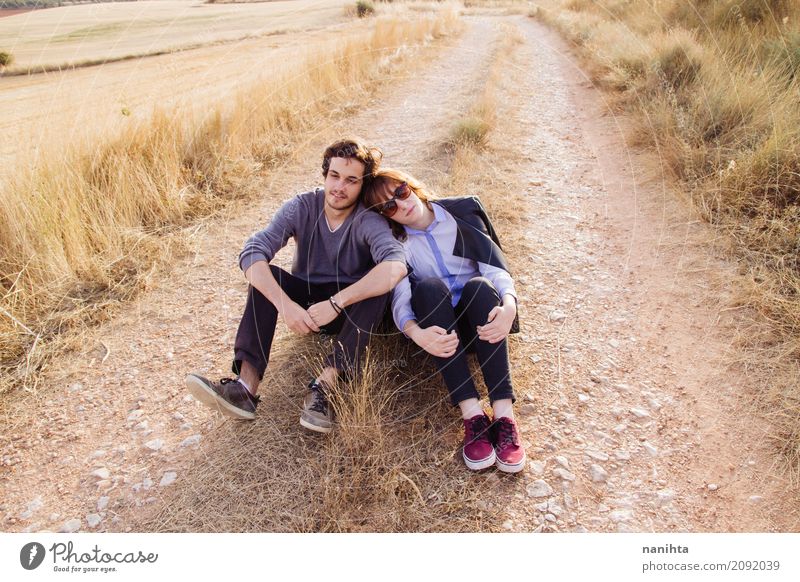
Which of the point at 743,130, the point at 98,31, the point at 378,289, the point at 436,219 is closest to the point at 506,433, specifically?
the point at 378,289

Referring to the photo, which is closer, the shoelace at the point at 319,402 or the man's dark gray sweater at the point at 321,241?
the shoelace at the point at 319,402

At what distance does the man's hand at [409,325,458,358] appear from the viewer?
2.32m

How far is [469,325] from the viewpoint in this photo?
248cm

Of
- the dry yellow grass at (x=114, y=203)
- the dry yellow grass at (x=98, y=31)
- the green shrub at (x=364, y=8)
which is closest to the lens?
the dry yellow grass at (x=114, y=203)

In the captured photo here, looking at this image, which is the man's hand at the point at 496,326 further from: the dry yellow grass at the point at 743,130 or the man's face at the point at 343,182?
the dry yellow grass at the point at 743,130

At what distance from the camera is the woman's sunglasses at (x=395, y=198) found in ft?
8.33

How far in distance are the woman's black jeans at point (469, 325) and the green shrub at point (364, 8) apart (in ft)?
41.8

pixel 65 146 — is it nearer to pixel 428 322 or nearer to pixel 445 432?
pixel 428 322

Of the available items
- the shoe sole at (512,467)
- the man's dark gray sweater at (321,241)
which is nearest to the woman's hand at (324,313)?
the man's dark gray sweater at (321,241)

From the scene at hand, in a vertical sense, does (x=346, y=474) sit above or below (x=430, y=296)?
below

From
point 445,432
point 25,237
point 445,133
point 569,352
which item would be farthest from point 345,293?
point 445,133

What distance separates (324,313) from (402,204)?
0.65 m

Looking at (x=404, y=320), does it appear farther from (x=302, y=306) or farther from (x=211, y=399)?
(x=211, y=399)

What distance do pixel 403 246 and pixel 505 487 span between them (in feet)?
3.96
